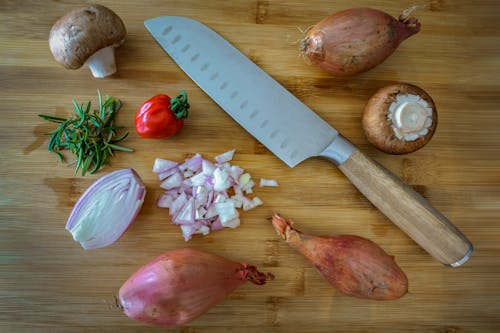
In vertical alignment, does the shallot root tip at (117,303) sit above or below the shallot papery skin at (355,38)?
below

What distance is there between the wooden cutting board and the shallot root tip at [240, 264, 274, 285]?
73 mm

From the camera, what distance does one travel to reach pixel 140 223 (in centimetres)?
115

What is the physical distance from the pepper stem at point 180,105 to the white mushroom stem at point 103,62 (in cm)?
23

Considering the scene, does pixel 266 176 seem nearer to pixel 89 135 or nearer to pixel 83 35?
pixel 89 135

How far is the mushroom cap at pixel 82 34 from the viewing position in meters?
1.06

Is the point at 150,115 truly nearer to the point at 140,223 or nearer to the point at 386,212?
the point at 140,223

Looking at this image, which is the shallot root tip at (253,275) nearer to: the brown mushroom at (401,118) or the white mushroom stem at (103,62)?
the brown mushroom at (401,118)

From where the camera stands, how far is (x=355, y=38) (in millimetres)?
1101

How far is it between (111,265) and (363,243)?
720 millimetres

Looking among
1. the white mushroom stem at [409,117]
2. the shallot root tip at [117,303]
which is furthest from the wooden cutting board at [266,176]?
the white mushroom stem at [409,117]

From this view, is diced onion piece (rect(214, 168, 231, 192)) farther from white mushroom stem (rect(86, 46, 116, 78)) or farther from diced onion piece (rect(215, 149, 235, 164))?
white mushroom stem (rect(86, 46, 116, 78))

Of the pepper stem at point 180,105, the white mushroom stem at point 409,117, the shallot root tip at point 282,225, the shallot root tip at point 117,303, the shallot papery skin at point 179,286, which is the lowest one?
the shallot root tip at point 117,303

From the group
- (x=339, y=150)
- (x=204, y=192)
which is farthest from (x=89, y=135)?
(x=339, y=150)

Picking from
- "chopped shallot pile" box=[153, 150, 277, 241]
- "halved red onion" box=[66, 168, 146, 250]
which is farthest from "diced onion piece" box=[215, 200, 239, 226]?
"halved red onion" box=[66, 168, 146, 250]
